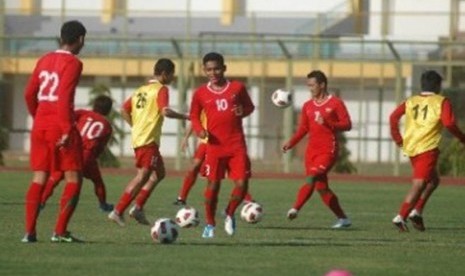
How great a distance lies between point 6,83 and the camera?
50.0m

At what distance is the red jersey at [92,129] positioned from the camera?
2206 cm

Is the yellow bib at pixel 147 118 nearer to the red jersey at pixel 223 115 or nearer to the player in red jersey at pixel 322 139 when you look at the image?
the player in red jersey at pixel 322 139

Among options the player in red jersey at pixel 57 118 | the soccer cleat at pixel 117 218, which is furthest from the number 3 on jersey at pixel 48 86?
the soccer cleat at pixel 117 218

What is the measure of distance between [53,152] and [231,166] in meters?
2.65

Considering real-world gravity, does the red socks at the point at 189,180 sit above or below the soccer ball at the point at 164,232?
below

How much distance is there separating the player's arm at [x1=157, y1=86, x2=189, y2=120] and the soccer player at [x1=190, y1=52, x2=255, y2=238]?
1194 mm

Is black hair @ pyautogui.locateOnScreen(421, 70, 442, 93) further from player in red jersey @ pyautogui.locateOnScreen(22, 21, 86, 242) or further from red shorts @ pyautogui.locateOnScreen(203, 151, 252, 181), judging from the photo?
player in red jersey @ pyautogui.locateOnScreen(22, 21, 86, 242)

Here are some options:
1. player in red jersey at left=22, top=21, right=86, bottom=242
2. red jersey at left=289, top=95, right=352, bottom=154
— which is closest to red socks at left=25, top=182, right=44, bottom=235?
player in red jersey at left=22, top=21, right=86, bottom=242

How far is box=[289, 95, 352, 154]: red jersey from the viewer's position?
69.1ft

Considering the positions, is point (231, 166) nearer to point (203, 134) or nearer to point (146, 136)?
point (203, 134)

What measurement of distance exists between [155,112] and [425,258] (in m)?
5.77

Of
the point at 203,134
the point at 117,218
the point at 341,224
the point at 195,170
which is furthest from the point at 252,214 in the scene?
the point at 195,170

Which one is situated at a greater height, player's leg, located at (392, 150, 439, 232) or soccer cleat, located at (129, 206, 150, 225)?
player's leg, located at (392, 150, 439, 232)

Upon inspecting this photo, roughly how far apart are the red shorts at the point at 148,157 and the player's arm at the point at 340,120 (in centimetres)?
208
